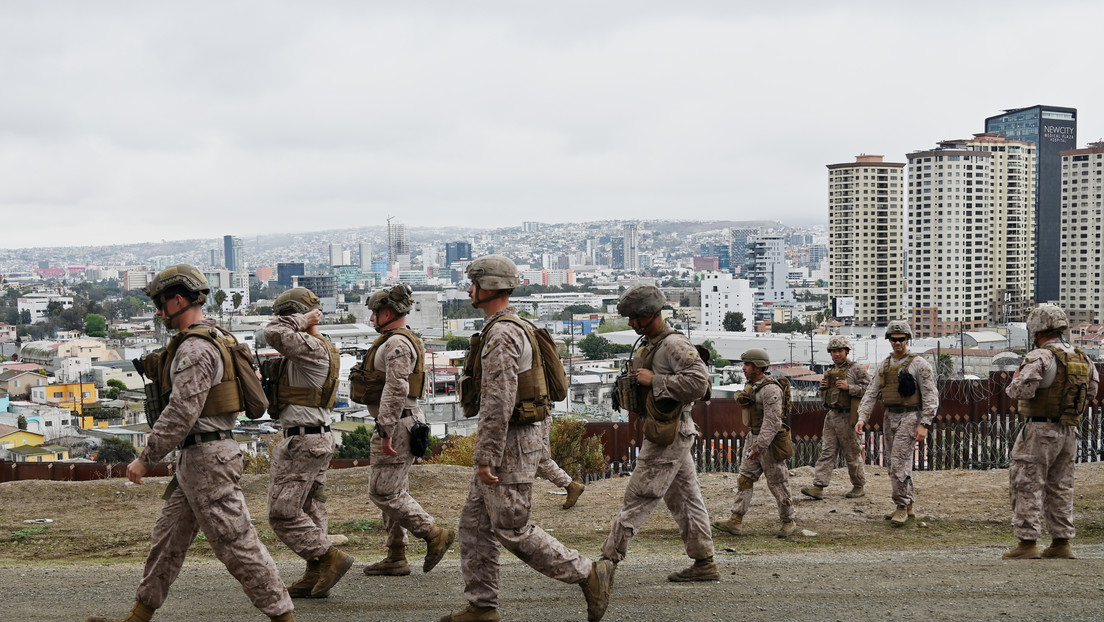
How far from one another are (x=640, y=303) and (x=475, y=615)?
1.83 meters

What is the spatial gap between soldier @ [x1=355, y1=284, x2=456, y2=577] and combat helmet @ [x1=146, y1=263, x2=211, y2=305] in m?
1.46

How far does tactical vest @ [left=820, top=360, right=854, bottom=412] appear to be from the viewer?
953 centimetres

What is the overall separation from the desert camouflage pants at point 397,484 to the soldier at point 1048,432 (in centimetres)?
377

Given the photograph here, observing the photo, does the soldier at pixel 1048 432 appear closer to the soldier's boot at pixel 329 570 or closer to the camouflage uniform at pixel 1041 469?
the camouflage uniform at pixel 1041 469

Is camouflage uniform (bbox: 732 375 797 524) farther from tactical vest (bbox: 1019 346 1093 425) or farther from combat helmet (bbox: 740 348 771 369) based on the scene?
tactical vest (bbox: 1019 346 1093 425)

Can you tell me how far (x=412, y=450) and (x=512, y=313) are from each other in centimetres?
152

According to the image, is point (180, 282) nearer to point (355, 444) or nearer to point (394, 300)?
point (394, 300)

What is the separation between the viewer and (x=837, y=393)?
954 cm

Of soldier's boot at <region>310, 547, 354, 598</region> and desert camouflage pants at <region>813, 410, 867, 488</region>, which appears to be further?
desert camouflage pants at <region>813, 410, 867, 488</region>

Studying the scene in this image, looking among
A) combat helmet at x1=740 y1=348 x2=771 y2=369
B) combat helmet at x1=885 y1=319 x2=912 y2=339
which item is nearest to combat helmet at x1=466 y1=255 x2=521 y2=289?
combat helmet at x1=740 y1=348 x2=771 y2=369

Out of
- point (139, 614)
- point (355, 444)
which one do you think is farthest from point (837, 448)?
point (355, 444)

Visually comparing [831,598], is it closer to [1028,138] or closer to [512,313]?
[512,313]

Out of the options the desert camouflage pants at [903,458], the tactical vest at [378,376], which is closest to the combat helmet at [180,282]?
the tactical vest at [378,376]

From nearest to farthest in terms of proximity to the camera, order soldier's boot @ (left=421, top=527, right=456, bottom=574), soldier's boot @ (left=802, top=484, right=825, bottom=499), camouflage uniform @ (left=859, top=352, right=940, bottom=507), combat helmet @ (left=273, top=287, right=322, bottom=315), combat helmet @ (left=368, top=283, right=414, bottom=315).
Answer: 1. combat helmet @ (left=273, top=287, right=322, bottom=315)
2. soldier's boot @ (left=421, top=527, right=456, bottom=574)
3. combat helmet @ (left=368, top=283, right=414, bottom=315)
4. camouflage uniform @ (left=859, top=352, right=940, bottom=507)
5. soldier's boot @ (left=802, top=484, right=825, bottom=499)
